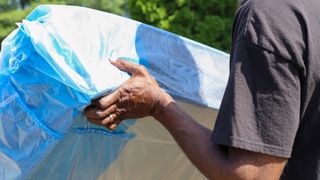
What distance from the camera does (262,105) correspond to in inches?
50.6

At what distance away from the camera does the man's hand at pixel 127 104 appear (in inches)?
59.4

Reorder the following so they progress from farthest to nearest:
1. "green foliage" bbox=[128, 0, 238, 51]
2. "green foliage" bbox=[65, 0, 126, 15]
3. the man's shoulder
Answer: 1. "green foliage" bbox=[65, 0, 126, 15]
2. "green foliage" bbox=[128, 0, 238, 51]
3. the man's shoulder

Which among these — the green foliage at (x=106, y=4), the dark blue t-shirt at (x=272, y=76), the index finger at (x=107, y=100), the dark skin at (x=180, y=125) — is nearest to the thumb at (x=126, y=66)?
the dark skin at (x=180, y=125)

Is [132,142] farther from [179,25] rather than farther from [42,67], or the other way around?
[179,25]

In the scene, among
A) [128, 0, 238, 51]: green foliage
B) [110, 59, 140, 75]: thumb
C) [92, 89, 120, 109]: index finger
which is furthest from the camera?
[128, 0, 238, 51]: green foliage

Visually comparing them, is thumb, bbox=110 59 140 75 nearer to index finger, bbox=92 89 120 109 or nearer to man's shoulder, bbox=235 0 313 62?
index finger, bbox=92 89 120 109

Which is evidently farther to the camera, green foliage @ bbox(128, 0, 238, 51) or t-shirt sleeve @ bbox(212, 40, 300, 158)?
green foliage @ bbox(128, 0, 238, 51)

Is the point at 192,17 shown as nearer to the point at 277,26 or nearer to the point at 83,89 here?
the point at 83,89

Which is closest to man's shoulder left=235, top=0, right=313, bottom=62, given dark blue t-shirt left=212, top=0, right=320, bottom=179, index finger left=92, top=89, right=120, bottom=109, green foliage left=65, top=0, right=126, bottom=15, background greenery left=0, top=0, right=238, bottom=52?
dark blue t-shirt left=212, top=0, right=320, bottom=179

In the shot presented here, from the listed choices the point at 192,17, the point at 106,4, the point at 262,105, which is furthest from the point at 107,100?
the point at 106,4

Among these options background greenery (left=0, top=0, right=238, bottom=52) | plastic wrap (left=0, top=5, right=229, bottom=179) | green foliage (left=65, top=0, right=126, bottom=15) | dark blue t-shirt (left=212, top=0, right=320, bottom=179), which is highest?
dark blue t-shirt (left=212, top=0, right=320, bottom=179)

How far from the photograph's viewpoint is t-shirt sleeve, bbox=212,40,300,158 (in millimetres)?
1270

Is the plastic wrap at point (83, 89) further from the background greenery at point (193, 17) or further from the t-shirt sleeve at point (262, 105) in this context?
the background greenery at point (193, 17)

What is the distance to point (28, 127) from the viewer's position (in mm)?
1631
